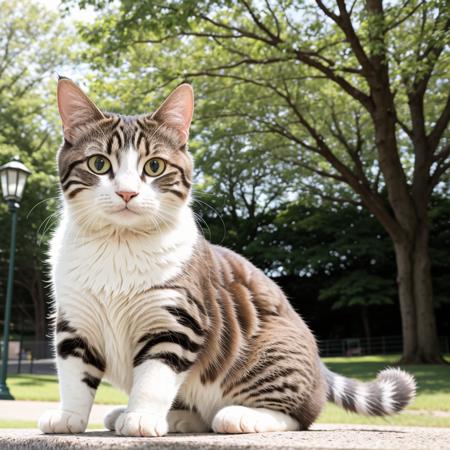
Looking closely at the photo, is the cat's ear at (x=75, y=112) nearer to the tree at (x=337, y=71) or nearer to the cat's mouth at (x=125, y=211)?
the cat's mouth at (x=125, y=211)

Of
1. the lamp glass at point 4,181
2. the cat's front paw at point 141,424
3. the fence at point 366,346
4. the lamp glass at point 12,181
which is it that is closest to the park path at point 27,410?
the lamp glass at point 12,181

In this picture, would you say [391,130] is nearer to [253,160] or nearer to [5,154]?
[253,160]

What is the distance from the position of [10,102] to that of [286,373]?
23700 millimetres

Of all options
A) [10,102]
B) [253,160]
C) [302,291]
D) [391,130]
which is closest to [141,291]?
[391,130]

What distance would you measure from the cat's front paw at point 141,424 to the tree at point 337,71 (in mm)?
9866

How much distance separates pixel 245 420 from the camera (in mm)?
2457

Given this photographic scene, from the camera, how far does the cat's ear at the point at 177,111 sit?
2676 mm

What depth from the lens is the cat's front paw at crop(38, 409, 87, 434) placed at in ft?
7.95

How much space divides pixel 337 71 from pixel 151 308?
12.8 metres

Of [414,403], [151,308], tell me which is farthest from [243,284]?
[414,403]

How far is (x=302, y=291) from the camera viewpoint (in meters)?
29.7

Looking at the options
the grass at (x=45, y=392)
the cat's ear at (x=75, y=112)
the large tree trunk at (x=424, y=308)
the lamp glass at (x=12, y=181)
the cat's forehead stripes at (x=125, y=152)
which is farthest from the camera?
the large tree trunk at (x=424, y=308)

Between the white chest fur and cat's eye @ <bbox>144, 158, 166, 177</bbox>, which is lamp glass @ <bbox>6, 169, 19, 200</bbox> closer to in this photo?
the white chest fur

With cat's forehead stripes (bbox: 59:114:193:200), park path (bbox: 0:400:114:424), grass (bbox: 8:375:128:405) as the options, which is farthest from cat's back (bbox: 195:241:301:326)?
grass (bbox: 8:375:128:405)
